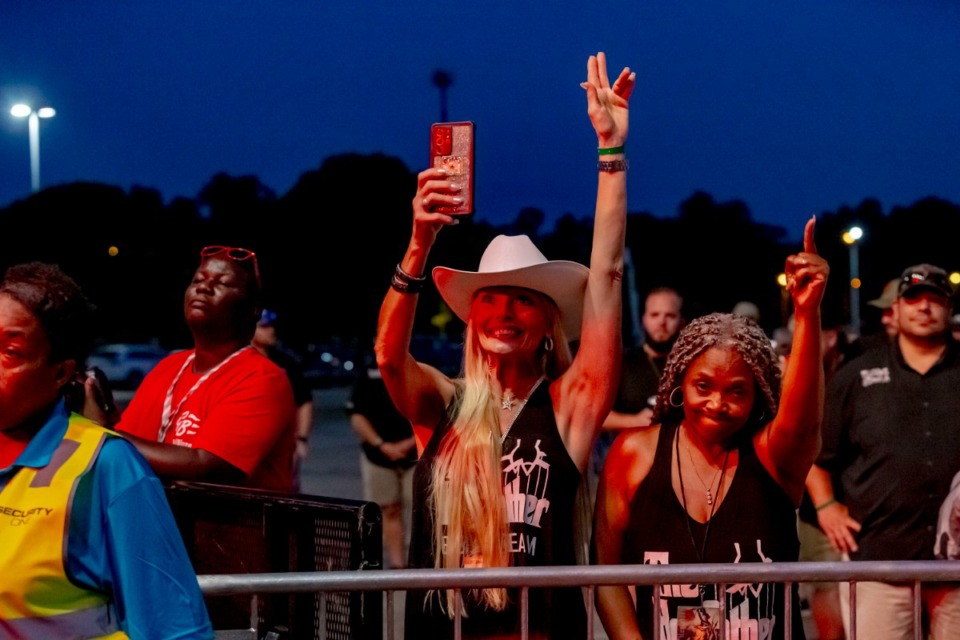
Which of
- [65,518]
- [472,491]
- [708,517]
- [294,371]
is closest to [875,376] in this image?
[708,517]

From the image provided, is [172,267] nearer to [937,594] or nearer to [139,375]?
[139,375]

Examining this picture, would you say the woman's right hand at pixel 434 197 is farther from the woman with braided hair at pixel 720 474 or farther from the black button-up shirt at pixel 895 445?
the black button-up shirt at pixel 895 445

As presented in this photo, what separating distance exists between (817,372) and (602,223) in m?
0.75

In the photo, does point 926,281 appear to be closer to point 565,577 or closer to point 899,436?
point 899,436

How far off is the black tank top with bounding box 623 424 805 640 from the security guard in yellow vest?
1480 millimetres

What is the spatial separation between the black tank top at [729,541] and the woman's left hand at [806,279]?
19.9 inches

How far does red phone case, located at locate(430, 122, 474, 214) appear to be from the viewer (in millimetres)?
3389

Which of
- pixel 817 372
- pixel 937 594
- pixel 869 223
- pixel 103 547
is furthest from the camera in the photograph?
pixel 869 223

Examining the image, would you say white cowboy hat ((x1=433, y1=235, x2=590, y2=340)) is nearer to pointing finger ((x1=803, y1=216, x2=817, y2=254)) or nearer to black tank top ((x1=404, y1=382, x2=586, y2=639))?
black tank top ((x1=404, y1=382, x2=586, y2=639))

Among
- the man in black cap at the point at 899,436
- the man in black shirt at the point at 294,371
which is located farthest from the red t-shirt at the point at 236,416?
the man in black shirt at the point at 294,371

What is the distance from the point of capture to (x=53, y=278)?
2434 mm

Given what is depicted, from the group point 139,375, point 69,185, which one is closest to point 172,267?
point 69,185

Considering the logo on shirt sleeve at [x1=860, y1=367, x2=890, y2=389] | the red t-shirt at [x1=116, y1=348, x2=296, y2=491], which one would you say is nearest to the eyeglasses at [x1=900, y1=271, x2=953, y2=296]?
the logo on shirt sleeve at [x1=860, y1=367, x2=890, y2=389]

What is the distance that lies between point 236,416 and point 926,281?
3.23 m
